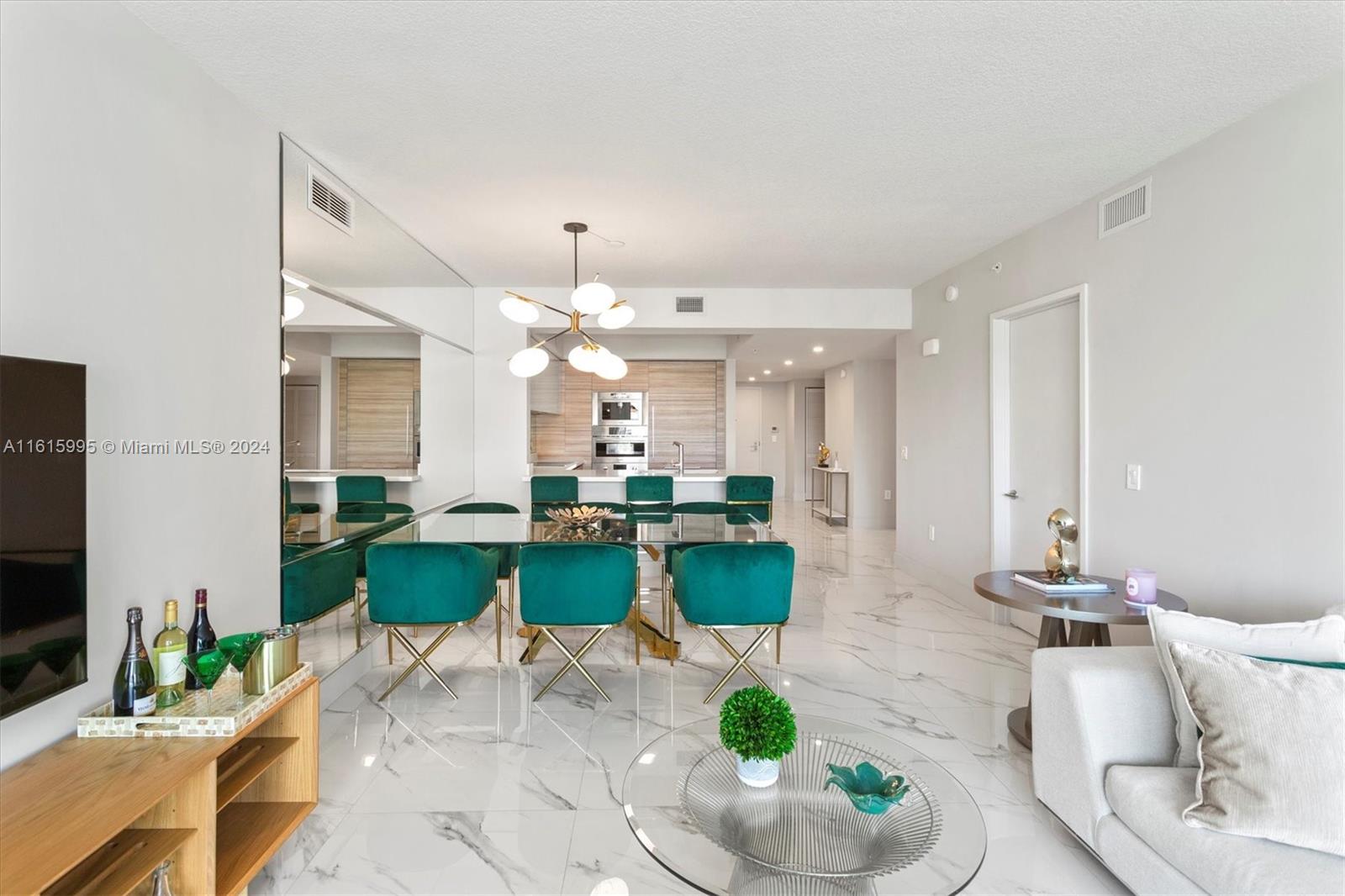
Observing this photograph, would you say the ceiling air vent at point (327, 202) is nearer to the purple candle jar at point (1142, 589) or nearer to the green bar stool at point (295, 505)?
the green bar stool at point (295, 505)

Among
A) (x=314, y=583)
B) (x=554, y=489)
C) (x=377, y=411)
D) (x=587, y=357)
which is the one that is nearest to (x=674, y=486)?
(x=554, y=489)

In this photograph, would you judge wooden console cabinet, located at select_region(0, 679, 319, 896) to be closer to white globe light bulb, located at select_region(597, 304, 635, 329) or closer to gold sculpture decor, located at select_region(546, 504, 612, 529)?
gold sculpture decor, located at select_region(546, 504, 612, 529)

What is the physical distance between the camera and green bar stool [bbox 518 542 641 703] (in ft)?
10.4

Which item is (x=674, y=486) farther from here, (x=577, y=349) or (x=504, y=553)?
(x=577, y=349)

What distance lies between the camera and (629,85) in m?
2.46

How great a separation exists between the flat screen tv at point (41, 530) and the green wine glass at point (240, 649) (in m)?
0.33

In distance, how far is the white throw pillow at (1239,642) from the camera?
73.3 inches

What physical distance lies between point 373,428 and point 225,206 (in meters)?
1.73

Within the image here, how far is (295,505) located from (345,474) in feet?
1.99

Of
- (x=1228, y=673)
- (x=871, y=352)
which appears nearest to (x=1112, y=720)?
(x=1228, y=673)

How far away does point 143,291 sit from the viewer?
6.76 ft

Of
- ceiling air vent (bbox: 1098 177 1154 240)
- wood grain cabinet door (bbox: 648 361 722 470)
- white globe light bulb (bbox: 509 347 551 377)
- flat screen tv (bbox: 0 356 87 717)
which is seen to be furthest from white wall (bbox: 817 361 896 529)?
flat screen tv (bbox: 0 356 87 717)

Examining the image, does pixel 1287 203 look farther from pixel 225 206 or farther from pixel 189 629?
pixel 189 629

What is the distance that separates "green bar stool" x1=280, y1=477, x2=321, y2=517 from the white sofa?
310cm
